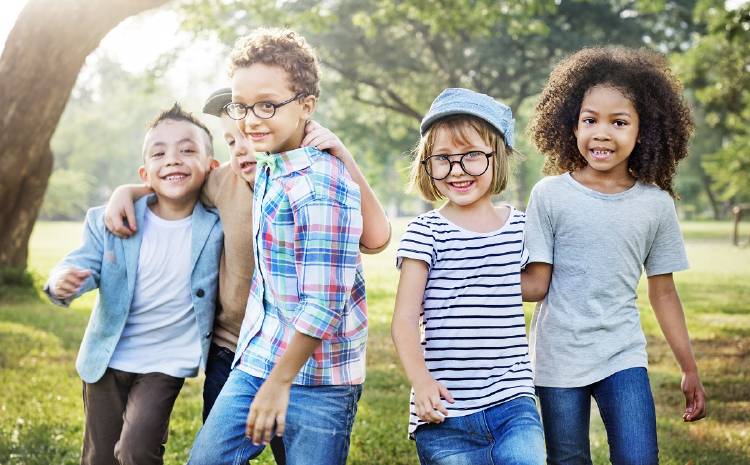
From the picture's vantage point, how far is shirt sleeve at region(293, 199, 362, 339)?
102 inches

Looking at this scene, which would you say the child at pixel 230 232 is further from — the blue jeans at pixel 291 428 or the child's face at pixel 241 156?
the blue jeans at pixel 291 428

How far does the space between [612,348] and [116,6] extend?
6.06m

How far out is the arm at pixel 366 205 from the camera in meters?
2.91

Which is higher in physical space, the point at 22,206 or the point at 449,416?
the point at 22,206

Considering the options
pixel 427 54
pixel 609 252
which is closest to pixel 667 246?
pixel 609 252

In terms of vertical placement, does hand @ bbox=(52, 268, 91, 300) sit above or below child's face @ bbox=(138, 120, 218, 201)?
below

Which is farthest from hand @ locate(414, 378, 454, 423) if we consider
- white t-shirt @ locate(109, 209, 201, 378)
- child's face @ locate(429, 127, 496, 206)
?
white t-shirt @ locate(109, 209, 201, 378)

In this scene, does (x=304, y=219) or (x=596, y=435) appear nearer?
(x=304, y=219)

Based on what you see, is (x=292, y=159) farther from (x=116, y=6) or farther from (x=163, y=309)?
(x=116, y=6)

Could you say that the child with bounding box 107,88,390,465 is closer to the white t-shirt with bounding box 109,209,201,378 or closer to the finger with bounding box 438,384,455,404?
the white t-shirt with bounding box 109,209,201,378

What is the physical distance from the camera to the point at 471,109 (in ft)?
9.55

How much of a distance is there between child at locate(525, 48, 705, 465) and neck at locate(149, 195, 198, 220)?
4.58 ft

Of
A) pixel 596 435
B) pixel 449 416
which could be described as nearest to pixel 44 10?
pixel 596 435

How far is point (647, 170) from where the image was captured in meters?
3.12
